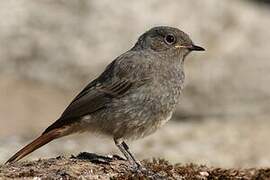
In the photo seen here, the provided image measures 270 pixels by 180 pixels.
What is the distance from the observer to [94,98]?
423 inches

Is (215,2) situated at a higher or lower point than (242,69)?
higher

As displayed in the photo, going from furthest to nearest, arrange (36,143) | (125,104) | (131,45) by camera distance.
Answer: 1. (131,45)
2. (125,104)
3. (36,143)

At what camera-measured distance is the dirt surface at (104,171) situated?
9406 mm

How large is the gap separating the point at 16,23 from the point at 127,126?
10.2m

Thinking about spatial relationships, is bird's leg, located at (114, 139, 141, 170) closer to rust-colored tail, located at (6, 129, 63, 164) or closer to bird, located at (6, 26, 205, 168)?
bird, located at (6, 26, 205, 168)

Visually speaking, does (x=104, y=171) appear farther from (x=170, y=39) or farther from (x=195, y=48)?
(x=170, y=39)

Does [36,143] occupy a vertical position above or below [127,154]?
above

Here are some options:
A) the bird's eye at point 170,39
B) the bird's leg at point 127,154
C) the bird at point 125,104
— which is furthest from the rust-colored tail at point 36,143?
the bird's eye at point 170,39

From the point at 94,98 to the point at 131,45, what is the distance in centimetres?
878

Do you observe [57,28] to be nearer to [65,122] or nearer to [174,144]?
[174,144]

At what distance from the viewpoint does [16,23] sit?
793 inches

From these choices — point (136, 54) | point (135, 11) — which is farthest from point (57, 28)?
point (136, 54)

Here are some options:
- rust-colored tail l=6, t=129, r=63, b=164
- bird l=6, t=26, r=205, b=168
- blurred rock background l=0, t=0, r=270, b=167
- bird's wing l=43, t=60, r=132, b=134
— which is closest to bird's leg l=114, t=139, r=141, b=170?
bird l=6, t=26, r=205, b=168

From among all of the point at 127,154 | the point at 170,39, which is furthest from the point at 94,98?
the point at 170,39
